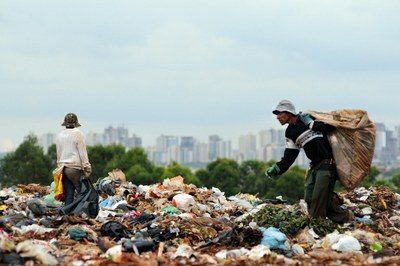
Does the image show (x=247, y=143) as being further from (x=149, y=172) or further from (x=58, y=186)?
(x=58, y=186)

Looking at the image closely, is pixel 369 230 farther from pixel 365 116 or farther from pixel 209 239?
pixel 209 239

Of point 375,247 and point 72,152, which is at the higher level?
point 72,152

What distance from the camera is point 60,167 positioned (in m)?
10.5

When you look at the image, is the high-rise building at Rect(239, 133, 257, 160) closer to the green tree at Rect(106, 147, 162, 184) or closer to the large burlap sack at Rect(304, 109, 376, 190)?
the green tree at Rect(106, 147, 162, 184)

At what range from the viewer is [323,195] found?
368 inches

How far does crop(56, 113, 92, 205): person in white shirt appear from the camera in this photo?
10.4 metres

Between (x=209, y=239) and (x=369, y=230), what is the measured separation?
2.58 metres

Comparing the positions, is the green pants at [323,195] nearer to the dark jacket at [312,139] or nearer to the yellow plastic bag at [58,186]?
the dark jacket at [312,139]

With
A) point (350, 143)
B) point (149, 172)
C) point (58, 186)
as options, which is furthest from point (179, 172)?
Result: point (350, 143)

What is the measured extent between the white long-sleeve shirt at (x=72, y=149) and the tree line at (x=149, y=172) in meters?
33.4

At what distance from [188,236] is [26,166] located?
3895 centimetres

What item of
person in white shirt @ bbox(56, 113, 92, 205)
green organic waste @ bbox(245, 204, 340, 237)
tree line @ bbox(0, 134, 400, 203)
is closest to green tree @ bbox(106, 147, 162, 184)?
tree line @ bbox(0, 134, 400, 203)

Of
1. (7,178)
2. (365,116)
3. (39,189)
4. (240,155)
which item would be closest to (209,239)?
(365,116)

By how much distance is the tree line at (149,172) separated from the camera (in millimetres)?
45312
